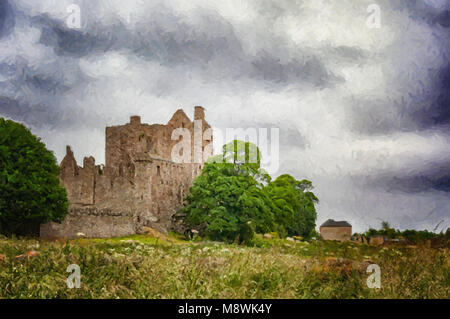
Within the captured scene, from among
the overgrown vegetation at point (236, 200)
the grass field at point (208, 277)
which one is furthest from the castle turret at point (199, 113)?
the grass field at point (208, 277)

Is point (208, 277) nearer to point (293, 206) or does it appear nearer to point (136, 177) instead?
point (136, 177)

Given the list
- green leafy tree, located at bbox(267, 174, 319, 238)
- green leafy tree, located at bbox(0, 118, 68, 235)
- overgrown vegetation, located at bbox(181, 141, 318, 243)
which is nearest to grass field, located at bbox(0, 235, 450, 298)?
green leafy tree, located at bbox(0, 118, 68, 235)

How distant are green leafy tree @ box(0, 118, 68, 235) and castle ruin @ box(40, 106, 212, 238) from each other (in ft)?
12.4

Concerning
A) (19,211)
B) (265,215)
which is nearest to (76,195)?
(19,211)

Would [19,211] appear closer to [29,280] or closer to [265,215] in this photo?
[265,215]

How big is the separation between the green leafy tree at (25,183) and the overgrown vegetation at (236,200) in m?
10.6

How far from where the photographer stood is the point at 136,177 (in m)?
41.8

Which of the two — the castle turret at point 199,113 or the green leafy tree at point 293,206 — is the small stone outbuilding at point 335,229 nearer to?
the green leafy tree at point 293,206

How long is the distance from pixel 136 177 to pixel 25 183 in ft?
40.5

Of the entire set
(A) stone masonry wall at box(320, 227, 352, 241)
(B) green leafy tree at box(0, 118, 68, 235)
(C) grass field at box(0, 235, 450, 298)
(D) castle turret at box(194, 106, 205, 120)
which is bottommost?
(A) stone masonry wall at box(320, 227, 352, 241)

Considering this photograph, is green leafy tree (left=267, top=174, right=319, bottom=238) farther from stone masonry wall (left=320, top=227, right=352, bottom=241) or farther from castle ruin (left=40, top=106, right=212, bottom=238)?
stone masonry wall (left=320, top=227, right=352, bottom=241)

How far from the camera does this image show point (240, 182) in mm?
36938

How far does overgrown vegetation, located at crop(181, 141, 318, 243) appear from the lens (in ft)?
116
